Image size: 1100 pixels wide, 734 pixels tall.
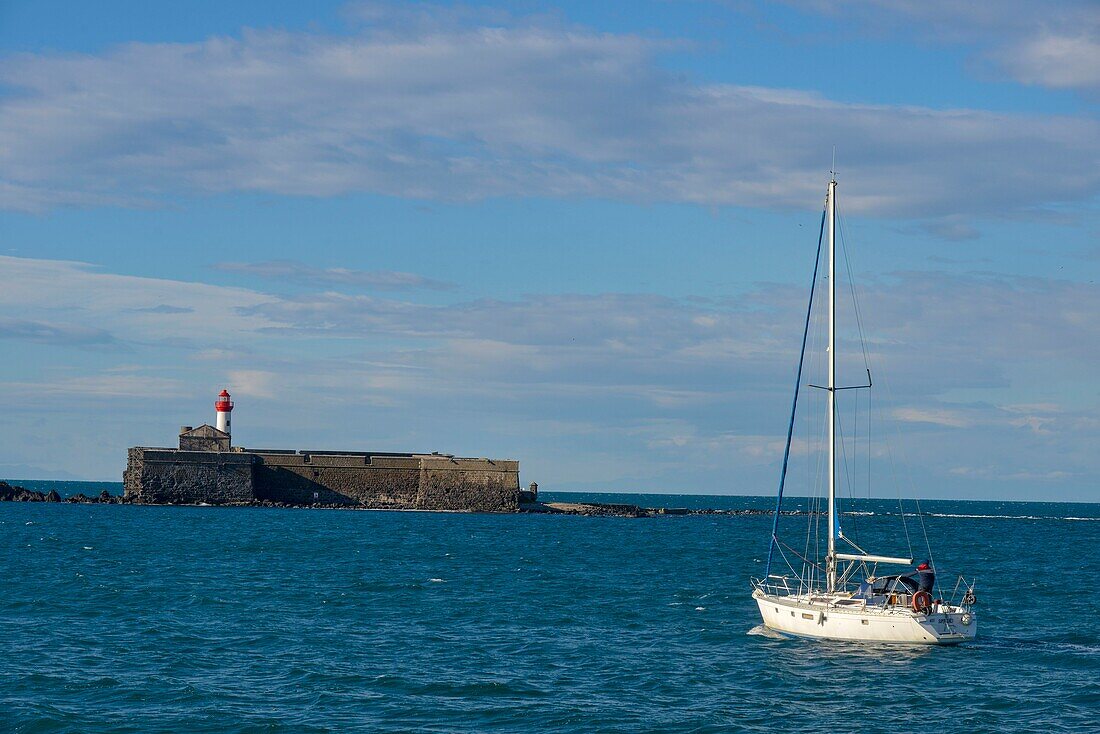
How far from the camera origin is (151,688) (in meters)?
21.5

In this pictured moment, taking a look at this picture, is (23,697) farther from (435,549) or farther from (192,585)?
(435,549)

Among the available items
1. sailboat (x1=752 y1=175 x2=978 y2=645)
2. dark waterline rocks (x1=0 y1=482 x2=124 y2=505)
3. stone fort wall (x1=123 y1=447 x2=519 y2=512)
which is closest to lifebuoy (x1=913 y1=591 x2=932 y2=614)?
sailboat (x1=752 y1=175 x2=978 y2=645)

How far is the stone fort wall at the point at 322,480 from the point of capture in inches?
3541

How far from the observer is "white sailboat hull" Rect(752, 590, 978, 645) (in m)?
25.7

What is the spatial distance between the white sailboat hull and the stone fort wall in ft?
211

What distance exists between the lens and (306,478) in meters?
91.9

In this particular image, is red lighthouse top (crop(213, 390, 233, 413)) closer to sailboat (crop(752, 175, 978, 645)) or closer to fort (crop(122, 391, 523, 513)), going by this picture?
fort (crop(122, 391, 523, 513))

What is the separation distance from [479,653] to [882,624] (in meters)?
8.19

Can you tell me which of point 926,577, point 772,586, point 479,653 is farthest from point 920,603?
point 479,653

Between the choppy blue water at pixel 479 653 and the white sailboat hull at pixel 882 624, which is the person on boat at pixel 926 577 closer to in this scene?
the white sailboat hull at pixel 882 624

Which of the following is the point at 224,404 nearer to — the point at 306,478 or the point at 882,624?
the point at 306,478

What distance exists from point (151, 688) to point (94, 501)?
85.5 m

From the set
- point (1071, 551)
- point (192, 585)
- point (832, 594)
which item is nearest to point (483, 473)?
point (1071, 551)

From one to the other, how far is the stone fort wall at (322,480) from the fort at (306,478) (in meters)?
0.07
